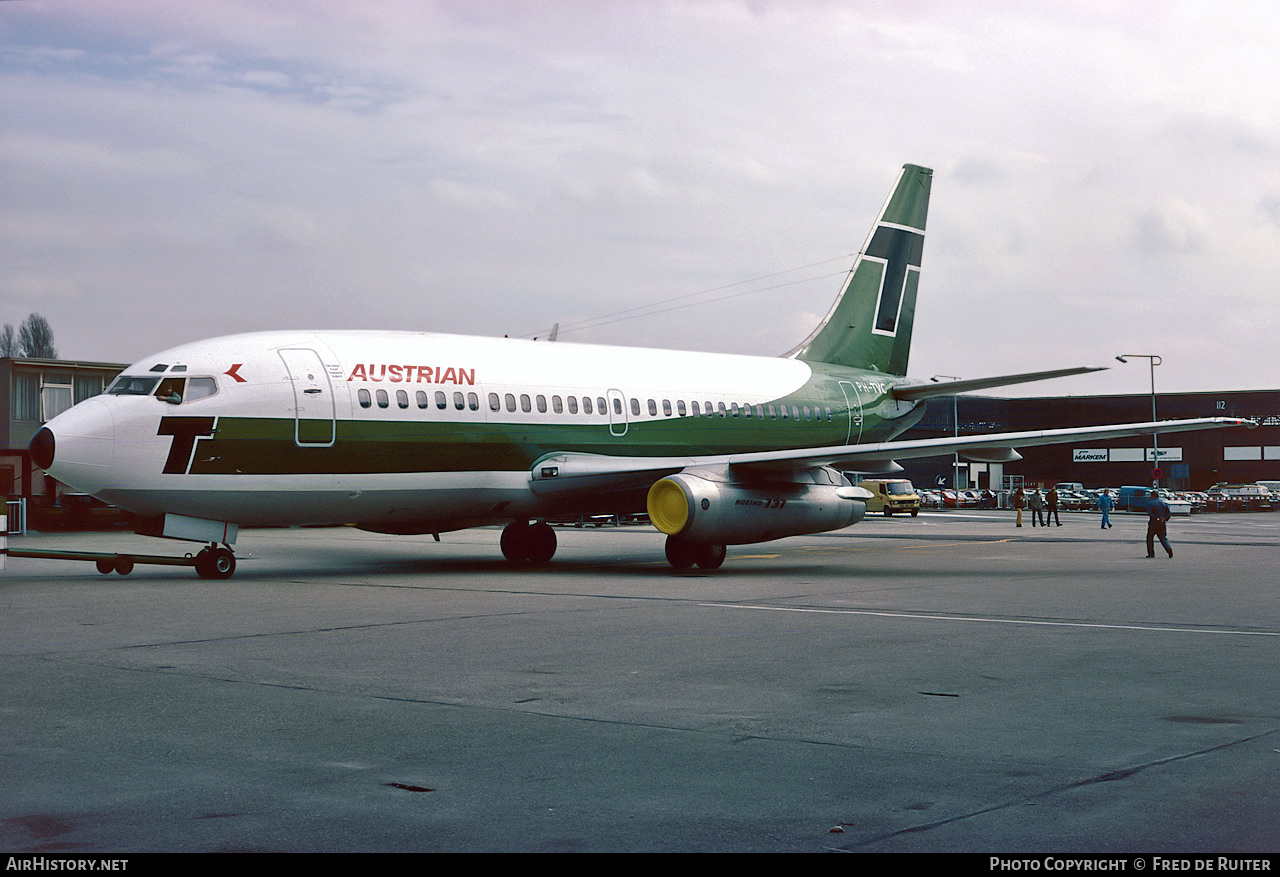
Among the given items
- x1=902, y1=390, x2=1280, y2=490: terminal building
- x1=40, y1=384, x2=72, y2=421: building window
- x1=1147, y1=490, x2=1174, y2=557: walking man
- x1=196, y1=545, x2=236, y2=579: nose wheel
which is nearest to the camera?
x1=196, y1=545, x2=236, y2=579: nose wheel

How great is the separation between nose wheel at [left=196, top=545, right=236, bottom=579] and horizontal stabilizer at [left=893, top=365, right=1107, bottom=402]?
1395cm

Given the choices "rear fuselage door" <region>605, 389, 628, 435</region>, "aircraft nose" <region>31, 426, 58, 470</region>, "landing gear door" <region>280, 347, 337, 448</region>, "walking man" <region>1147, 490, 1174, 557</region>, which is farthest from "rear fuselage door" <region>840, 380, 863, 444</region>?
"aircraft nose" <region>31, 426, 58, 470</region>

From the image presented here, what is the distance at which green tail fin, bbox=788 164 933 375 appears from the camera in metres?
29.5

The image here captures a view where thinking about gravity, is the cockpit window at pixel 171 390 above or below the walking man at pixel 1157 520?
above

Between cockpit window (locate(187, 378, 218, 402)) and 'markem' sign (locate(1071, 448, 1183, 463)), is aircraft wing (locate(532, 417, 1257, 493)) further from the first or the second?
'markem' sign (locate(1071, 448, 1183, 463))

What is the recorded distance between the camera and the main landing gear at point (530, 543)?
24.5 meters

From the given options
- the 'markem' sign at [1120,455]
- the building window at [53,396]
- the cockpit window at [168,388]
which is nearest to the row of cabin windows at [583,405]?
the cockpit window at [168,388]

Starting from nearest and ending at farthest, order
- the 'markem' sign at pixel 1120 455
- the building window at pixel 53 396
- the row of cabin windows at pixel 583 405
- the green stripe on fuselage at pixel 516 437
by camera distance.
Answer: the green stripe on fuselage at pixel 516 437
the row of cabin windows at pixel 583 405
the building window at pixel 53 396
the 'markem' sign at pixel 1120 455

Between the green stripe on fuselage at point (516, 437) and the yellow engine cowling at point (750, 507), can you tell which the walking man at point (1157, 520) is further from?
the yellow engine cowling at point (750, 507)

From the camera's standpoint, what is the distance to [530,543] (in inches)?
965

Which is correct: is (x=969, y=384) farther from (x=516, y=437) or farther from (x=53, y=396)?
(x=53, y=396)

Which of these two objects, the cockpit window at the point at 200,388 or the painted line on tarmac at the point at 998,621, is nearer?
the painted line on tarmac at the point at 998,621

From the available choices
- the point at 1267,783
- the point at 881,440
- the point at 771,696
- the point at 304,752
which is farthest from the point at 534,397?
the point at 1267,783

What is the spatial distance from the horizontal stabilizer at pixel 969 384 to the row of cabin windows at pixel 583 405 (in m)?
2.65
